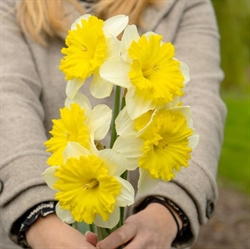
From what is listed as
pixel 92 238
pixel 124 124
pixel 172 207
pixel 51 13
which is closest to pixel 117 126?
pixel 124 124

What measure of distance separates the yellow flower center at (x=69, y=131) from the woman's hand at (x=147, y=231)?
19cm

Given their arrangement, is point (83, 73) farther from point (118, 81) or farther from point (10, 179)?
point (10, 179)

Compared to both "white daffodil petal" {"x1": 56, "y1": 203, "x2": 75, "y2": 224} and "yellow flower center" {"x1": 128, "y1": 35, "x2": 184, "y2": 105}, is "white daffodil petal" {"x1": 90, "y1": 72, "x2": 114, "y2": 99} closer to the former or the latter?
"yellow flower center" {"x1": 128, "y1": 35, "x2": 184, "y2": 105}

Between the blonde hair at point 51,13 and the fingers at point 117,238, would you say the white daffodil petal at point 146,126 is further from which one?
the blonde hair at point 51,13

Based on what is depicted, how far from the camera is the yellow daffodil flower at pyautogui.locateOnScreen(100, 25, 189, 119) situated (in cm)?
81

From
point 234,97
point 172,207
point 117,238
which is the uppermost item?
point 117,238

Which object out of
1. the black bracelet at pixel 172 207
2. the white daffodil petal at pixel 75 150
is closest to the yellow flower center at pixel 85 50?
the white daffodil petal at pixel 75 150

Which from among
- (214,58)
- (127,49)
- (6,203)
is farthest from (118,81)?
(214,58)

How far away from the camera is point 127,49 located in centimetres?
82

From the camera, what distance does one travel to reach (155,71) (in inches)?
32.5

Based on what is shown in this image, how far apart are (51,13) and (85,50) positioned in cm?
53

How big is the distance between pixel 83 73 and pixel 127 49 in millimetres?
73

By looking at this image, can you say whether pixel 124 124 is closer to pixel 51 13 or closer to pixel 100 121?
pixel 100 121

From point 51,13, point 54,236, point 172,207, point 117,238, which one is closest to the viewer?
point 117,238
